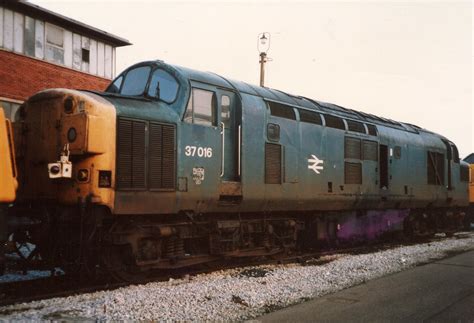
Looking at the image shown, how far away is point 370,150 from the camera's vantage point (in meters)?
14.4

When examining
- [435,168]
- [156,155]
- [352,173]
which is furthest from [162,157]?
[435,168]

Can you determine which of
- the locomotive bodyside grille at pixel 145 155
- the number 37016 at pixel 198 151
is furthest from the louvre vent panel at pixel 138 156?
the number 37016 at pixel 198 151

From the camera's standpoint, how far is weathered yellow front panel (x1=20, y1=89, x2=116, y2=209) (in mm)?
7352

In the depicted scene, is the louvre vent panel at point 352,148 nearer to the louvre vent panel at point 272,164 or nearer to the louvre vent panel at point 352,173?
the louvre vent panel at point 352,173

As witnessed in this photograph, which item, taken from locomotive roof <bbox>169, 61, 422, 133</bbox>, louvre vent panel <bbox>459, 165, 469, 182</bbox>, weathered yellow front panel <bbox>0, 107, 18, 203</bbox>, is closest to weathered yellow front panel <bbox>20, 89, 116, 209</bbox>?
weathered yellow front panel <bbox>0, 107, 18, 203</bbox>

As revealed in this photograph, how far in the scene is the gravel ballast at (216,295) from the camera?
19.6 ft

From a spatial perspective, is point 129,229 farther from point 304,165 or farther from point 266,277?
point 304,165

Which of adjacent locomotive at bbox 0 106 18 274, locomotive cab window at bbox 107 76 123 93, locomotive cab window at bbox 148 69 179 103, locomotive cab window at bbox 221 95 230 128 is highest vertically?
locomotive cab window at bbox 107 76 123 93

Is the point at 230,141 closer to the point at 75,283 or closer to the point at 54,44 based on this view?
the point at 75,283

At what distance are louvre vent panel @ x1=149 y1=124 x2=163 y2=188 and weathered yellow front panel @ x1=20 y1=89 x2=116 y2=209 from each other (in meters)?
0.76

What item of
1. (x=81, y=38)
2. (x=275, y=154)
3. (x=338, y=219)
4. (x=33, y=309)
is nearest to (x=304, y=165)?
(x=275, y=154)

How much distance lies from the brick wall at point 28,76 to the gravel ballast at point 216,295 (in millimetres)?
14071

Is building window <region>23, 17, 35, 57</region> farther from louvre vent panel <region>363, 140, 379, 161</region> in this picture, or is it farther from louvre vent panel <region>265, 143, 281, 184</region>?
louvre vent panel <region>363, 140, 379, 161</region>

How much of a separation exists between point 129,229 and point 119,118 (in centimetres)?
180
